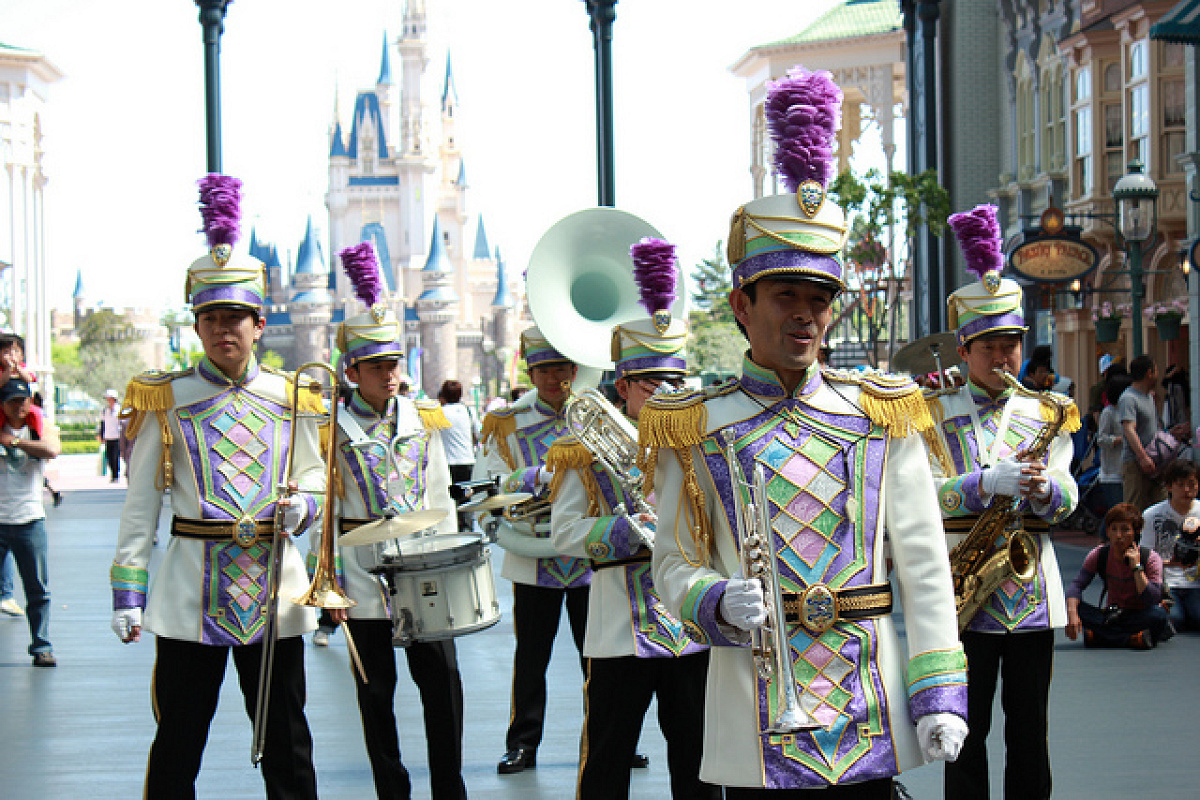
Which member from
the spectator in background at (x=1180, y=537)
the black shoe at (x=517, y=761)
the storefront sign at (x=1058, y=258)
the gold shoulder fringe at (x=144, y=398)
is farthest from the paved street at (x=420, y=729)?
the storefront sign at (x=1058, y=258)

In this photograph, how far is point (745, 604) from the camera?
3.36 metres

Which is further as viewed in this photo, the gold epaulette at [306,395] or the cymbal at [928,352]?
the cymbal at [928,352]

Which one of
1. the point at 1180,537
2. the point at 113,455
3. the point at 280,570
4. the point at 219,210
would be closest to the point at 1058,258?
the point at 1180,537

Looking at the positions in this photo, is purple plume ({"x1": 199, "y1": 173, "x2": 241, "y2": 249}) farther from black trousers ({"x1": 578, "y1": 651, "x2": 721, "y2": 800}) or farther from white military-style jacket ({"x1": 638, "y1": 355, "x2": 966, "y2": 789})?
white military-style jacket ({"x1": 638, "y1": 355, "x2": 966, "y2": 789})

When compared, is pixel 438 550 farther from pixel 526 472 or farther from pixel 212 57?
pixel 212 57

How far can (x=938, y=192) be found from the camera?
2422 cm

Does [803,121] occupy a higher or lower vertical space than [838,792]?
higher

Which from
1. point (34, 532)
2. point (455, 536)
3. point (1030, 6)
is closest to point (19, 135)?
point (1030, 6)

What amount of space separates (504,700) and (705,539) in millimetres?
5480

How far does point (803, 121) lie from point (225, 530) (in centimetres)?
272

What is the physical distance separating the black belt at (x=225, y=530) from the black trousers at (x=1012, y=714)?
2.48 meters

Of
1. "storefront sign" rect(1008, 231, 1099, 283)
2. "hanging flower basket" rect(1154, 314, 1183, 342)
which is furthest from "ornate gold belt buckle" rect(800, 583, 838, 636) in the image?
"storefront sign" rect(1008, 231, 1099, 283)

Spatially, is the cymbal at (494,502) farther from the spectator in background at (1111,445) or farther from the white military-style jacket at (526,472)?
the spectator in background at (1111,445)

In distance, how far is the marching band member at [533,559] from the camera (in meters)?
7.22
